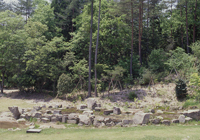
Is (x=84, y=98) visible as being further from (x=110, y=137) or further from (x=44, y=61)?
(x=110, y=137)

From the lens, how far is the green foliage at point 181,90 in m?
15.6

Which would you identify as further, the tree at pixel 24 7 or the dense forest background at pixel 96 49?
the tree at pixel 24 7

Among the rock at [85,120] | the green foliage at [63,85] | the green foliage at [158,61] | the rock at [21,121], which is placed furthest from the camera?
the green foliage at [158,61]

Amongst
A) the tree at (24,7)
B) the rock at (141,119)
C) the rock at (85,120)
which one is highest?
the tree at (24,7)

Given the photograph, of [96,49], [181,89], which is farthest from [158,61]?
[96,49]

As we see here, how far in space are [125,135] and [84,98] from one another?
501 inches

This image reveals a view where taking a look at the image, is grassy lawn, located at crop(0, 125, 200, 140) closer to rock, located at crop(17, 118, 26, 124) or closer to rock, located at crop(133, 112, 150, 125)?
rock, located at crop(133, 112, 150, 125)

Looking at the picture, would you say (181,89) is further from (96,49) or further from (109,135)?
(109,135)

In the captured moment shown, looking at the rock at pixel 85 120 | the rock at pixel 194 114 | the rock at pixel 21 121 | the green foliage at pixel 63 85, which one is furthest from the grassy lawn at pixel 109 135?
the green foliage at pixel 63 85

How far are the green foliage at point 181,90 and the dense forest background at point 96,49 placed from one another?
0.29 m

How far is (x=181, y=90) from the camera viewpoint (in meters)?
15.6

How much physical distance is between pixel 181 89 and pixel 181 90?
0.30 feet

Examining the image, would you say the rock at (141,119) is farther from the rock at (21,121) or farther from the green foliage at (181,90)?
the green foliage at (181,90)

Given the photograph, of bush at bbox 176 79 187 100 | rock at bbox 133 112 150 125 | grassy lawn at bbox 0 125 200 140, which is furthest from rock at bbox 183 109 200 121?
bush at bbox 176 79 187 100
